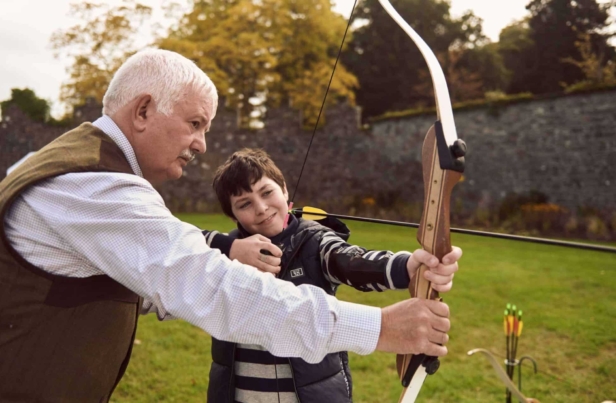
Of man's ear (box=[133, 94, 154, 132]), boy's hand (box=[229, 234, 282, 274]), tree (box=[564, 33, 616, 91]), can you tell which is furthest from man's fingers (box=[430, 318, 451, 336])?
tree (box=[564, 33, 616, 91])

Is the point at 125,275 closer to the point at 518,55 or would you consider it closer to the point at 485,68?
the point at 518,55

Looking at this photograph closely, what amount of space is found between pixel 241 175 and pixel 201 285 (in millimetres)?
829

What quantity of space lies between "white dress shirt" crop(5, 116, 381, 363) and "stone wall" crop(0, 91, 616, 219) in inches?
426

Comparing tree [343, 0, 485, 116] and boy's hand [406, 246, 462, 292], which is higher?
tree [343, 0, 485, 116]

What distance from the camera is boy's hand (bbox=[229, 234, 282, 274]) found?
5.25 feet

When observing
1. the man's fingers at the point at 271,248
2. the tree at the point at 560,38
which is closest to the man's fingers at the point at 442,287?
the man's fingers at the point at 271,248

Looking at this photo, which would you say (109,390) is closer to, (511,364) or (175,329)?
(511,364)

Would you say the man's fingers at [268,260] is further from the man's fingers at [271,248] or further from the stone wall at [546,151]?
the stone wall at [546,151]

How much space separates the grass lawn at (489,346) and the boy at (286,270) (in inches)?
62.6

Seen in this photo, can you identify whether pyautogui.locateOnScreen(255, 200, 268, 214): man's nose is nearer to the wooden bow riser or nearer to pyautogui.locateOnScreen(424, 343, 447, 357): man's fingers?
the wooden bow riser

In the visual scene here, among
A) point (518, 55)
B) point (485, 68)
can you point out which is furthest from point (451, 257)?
point (485, 68)

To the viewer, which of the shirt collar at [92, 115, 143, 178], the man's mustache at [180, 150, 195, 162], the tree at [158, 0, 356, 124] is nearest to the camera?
the shirt collar at [92, 115, 143, 178]

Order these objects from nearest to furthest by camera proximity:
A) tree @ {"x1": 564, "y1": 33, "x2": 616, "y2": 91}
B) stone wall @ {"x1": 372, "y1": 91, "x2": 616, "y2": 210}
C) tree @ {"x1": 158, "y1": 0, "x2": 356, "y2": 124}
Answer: stone wall @ {"x1": 372, "y1": 91, "x2": 616, "y2": 210} < tree @ {"x1": 564, "y1": 33, "x2": 616, "y2": 91} < tree @ {"x1": 158, "y1": 0, "x2": 356, "y2": 124}

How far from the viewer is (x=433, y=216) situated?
1.30 metres
